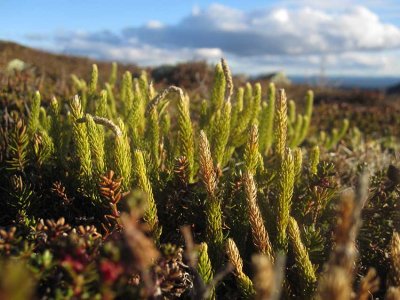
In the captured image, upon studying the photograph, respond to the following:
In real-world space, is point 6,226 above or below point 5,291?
below

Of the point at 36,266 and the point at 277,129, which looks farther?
the point at 277,129

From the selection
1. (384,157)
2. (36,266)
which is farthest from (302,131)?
(36,266)

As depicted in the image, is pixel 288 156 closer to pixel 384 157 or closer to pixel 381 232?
pixel 381 232

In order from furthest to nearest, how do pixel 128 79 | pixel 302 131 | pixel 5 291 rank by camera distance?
pixel 302 131 < pixel 128 79 < pixel 5 291

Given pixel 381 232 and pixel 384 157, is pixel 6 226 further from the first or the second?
pixel 384 157

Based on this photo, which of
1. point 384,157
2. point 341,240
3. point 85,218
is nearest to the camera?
point 341,240

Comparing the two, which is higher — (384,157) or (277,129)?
(277,129)

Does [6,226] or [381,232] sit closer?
[6,226]

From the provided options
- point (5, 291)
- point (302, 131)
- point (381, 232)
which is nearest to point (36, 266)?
point (5, 291)

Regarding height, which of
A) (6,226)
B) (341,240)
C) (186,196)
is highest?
(341,240)
